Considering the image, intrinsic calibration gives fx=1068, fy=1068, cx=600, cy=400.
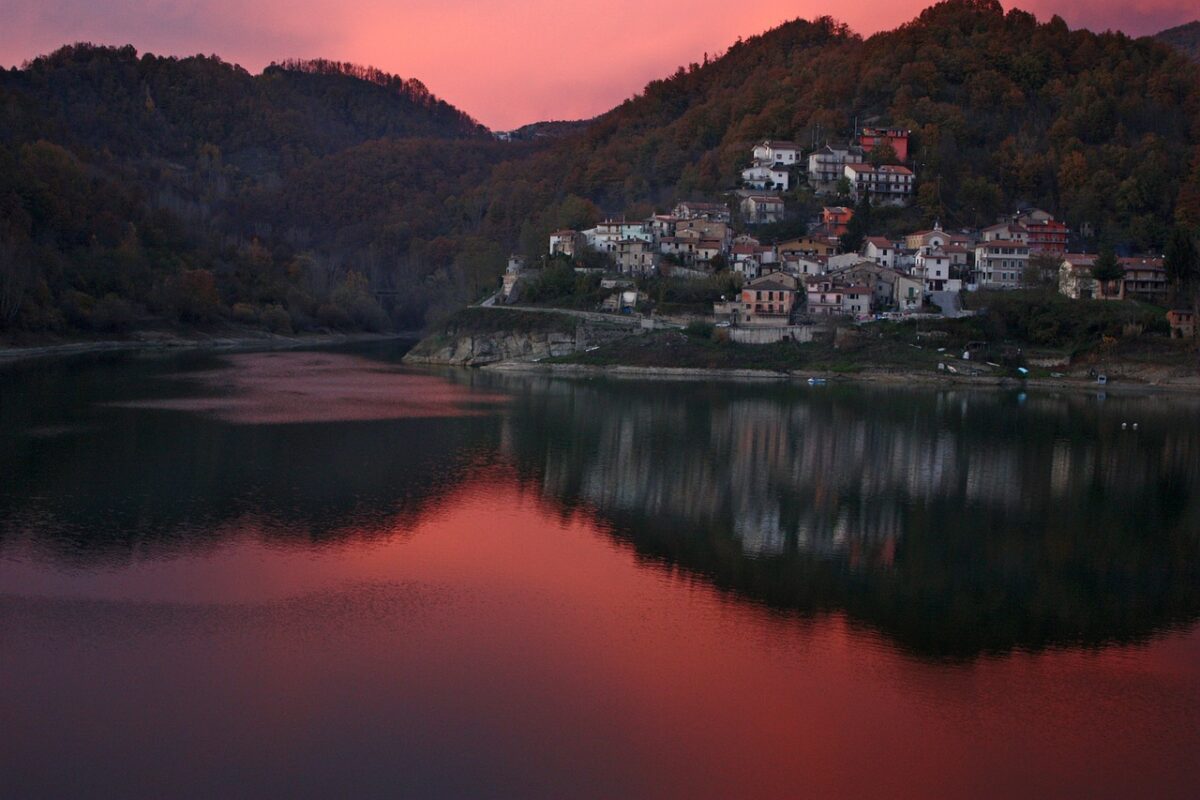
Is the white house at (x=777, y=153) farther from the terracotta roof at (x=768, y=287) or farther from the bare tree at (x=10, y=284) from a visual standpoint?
the bare tree at (x=10, y=284)

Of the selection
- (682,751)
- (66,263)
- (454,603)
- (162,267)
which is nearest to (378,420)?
(454,603)

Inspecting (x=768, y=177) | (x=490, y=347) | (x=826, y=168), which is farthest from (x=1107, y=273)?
(x=490, y=347)

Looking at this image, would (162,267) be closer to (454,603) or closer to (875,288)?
(875,288)

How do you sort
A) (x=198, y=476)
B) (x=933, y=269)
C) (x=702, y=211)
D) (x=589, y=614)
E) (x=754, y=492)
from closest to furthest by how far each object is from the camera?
(x=589, y=614), (x=198, y=476), (x=754, y=492), (x=933, y=269), (x=702, y=211)

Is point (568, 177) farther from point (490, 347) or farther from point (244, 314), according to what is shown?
point (490, 347)

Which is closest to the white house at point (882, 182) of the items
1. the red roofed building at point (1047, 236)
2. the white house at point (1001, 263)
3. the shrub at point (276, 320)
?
the red roofed building at point (1047, 236)
